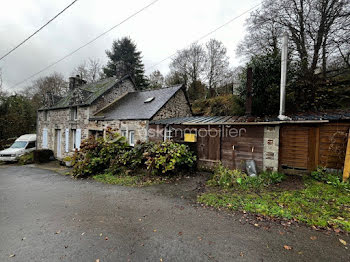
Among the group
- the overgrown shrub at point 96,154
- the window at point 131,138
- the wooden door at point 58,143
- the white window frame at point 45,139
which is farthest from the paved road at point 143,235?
the white window frame at point 45,139

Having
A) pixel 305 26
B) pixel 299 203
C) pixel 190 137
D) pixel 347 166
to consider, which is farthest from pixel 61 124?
pixel 305 26

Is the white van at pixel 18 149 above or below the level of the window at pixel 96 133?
below

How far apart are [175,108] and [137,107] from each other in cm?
280

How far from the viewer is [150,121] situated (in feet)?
29.1

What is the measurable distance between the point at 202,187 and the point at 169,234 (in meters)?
2.81

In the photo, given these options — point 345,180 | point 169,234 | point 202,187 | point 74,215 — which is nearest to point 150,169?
point 202,187

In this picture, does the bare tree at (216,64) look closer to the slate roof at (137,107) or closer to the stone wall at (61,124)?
the slate roof at (137,107)

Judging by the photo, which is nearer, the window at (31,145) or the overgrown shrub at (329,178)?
the overgrown shrub at (329,178)

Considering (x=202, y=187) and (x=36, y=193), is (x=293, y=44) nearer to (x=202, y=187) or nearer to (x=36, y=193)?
(x=202, y=187)

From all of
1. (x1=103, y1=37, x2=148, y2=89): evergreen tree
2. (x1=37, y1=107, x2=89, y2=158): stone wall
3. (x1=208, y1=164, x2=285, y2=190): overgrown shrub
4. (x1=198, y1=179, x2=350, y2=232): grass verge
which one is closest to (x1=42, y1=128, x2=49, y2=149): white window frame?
(x1=37, y1=107, x2=89, y2=158): stone wall

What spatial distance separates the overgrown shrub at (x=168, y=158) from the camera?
6.40 meters

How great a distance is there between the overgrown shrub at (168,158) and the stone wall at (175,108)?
2.77 meters

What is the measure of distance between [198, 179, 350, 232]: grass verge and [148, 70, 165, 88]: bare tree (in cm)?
2182

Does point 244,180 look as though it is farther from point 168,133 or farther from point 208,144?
point 168,133
